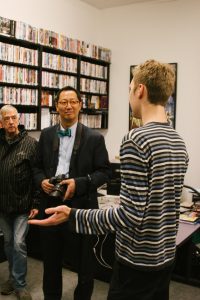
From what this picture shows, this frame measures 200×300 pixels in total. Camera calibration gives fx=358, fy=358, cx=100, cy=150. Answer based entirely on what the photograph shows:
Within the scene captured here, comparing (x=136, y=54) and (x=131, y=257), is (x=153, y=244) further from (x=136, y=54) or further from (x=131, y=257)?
(x=136, y=54)

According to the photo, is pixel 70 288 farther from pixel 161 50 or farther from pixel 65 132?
pixel 161 50

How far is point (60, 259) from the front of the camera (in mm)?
2445

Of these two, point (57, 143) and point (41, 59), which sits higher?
point (41, 59)

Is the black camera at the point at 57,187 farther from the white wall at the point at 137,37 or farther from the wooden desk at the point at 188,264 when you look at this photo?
the white wall at the point at 137,37

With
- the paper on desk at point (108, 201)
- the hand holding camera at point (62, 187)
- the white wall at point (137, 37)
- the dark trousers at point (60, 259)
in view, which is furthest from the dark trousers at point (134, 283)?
the white wall at point (137, 37)

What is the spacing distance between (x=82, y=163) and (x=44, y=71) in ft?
6.97

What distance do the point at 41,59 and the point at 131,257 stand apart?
125 inches

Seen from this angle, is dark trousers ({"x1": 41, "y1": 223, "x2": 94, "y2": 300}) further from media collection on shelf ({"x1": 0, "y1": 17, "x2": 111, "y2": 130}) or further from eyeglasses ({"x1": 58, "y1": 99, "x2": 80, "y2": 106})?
media collection on shelf ({"x1": 0, "y1": 17, "x2": 111, "y2": 130})

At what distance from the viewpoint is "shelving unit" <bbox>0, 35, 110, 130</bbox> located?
373 centimetres

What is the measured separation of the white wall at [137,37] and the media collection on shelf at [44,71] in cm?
25

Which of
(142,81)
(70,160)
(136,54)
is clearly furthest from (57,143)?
(136,54)

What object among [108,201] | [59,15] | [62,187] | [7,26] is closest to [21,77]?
[7,26]

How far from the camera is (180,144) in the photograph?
1.30 meters

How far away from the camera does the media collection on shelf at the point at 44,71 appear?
370cm
